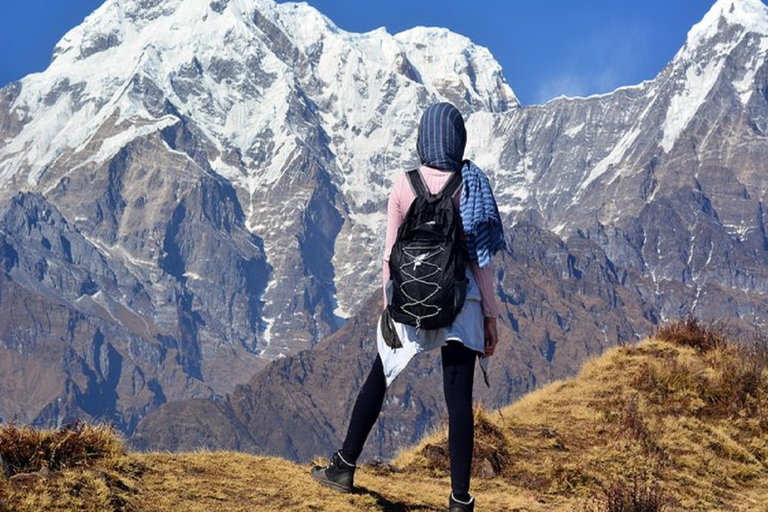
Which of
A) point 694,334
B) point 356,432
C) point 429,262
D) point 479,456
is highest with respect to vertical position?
point 694,334

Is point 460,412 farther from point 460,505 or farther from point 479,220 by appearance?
point 479,220

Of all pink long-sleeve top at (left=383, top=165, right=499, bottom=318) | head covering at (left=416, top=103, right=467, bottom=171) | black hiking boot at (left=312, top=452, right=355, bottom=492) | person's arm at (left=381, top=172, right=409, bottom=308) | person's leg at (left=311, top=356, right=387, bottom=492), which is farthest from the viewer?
black hiking boot at (left=312, top=452, right=355, bottom=492)

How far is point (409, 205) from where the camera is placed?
8594mm

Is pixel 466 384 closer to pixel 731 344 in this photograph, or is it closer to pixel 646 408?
pixel 646 408

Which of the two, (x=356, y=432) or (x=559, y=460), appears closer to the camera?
(x=356, y=432)

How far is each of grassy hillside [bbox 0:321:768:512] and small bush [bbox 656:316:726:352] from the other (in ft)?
0.10

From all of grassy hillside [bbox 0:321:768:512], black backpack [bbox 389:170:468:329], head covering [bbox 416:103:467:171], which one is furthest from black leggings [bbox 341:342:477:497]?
head covering [bbox 416:103:467:171]

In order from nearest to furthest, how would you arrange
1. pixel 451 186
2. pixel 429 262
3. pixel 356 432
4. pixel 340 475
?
pixel 429 262
pixel 451 186
pixel 356 432
pixel 340 475

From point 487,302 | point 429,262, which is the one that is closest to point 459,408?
point 487,302

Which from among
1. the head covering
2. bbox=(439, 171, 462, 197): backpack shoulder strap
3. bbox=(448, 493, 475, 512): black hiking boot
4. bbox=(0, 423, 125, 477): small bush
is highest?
the head covering

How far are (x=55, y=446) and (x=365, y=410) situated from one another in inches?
100

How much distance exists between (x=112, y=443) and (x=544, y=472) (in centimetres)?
483

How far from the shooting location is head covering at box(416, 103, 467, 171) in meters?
8.80

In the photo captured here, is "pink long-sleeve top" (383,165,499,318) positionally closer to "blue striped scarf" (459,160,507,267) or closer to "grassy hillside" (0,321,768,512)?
"blue striped scarf" (459,160,507,267)
